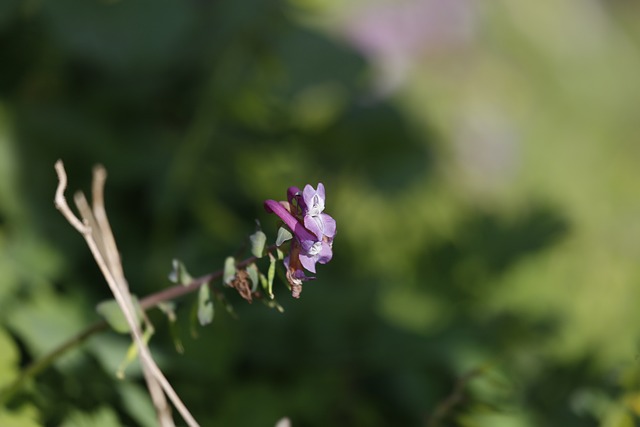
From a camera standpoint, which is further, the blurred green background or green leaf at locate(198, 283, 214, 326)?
the blurred green background

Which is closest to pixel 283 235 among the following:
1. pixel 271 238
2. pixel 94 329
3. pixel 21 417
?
pixel 94 329

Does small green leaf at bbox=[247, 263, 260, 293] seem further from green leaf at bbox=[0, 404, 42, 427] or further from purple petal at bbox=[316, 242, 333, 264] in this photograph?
green leaf at bbox=[0, 404, 42, 427]

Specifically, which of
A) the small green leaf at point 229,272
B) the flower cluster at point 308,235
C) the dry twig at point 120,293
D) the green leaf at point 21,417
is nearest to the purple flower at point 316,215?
the flower cluster at point 308,235

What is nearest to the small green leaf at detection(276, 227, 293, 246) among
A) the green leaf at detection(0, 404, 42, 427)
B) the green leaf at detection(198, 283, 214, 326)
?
the green leaf at detection(198, 283, 214, 326)

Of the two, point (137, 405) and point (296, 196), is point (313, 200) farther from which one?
point (137, 405)

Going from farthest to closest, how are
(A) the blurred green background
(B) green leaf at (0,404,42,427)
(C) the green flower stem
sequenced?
1. (A) the blurred green background
2. (B) green leaf at (0,404,42,427)
3. (C) the green flower stem

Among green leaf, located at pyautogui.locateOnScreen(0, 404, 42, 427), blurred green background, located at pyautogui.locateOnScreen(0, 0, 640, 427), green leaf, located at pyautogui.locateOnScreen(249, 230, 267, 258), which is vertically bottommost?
green leaf, located at pyautogui.locateOnScreen(0, 404, 42, 427)

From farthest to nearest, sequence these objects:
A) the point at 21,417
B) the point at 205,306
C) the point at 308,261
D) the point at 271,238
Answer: the point at 271,238, the point at 21,417, the point at 205,306, the point at 308,261

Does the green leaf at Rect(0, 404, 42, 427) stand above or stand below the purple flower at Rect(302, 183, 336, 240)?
below

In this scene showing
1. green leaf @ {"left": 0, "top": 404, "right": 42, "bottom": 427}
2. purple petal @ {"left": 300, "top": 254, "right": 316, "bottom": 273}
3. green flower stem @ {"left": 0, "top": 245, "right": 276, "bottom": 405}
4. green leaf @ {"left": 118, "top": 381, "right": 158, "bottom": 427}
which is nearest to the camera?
purple petal @ {"left": 300, "top": 254, "right": 316, "bottom": 273}
